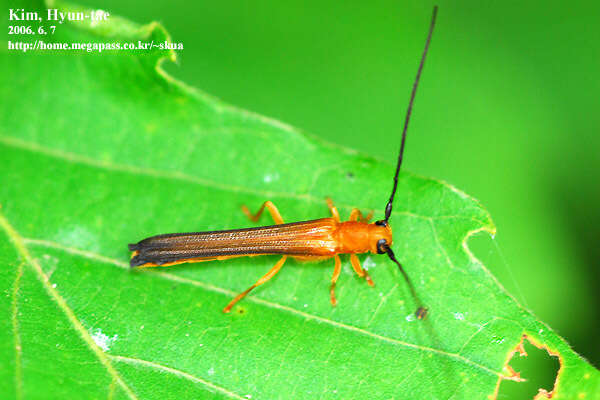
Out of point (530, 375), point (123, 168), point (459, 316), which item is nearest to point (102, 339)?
point (123, 168)

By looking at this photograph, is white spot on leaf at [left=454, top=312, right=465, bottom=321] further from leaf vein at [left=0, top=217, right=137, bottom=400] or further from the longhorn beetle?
leaf vein at [left=0, top=217, right=137, bottom=400]

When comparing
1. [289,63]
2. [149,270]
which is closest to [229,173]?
[149,270]

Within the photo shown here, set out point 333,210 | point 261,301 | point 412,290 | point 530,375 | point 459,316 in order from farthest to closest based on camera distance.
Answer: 1. point 333,210
2. point 261,301
3. point 412,290
4. point 459,316
5. point 530,375

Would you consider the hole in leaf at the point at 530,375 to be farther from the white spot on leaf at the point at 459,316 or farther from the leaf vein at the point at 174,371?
the leaf vein at the point at 174,371

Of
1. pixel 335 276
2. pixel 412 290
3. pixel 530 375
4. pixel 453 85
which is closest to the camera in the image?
pixel 530 375

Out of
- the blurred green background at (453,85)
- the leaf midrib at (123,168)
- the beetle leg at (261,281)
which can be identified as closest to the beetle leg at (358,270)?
the beetle leg at (261,281)

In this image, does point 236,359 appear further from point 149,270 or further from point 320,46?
point 320,46

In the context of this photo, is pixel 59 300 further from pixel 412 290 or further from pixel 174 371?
pixel 412 290
